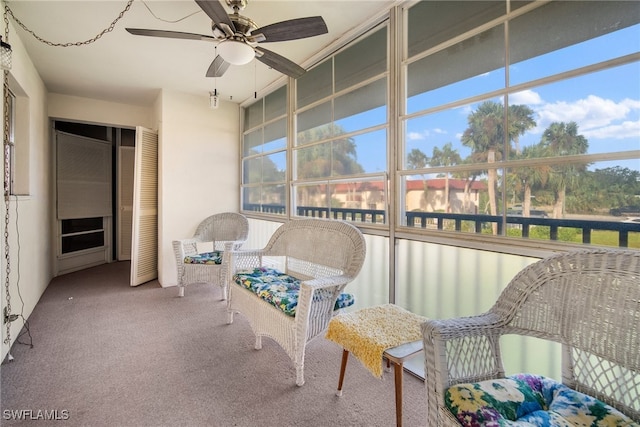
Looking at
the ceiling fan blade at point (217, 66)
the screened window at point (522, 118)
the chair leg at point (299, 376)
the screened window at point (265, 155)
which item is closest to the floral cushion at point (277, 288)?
the chair leg at point (299, 376)

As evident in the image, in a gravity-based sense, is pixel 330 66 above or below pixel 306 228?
above

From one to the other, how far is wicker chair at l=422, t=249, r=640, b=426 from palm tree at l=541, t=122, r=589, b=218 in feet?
1.33

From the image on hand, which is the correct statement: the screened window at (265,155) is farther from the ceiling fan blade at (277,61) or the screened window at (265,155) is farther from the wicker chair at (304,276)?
the ceiling fan blade at (277,61)

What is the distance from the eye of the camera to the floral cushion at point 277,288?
1989mm

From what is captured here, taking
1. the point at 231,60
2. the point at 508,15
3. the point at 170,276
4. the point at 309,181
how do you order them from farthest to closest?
the point at 170,276 < the point at 309,181 < the point at 231,60 < the point at 508,15

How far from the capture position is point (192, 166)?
167 inches

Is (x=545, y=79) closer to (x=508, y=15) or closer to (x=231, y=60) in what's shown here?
(x=508, y=15)


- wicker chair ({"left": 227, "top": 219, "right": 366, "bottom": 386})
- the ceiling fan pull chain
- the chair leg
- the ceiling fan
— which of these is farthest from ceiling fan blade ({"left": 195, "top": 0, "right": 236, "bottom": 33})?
the chair leg

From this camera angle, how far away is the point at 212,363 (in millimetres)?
2164

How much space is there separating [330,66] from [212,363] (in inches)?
108

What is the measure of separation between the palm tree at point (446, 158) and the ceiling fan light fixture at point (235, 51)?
1.33 m

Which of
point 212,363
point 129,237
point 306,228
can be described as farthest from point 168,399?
point 129,237

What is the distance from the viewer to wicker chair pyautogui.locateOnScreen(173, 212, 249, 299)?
11.1 ft

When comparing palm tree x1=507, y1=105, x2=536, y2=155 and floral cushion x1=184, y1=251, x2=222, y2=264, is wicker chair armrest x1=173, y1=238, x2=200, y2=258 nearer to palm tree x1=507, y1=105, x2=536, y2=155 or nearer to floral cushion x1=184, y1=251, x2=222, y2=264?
floral cushion x1=184, y1=251, x2=222, y2=264
